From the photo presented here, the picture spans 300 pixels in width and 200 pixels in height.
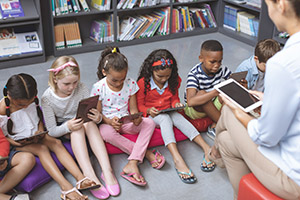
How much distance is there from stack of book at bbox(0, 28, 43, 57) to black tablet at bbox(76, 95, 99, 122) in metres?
1.86

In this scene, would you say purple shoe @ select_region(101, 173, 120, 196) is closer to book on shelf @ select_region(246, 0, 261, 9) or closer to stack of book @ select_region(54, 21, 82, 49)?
stack of book @ select_region(54, 21, 82, 49)

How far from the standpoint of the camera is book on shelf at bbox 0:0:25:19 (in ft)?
12.0

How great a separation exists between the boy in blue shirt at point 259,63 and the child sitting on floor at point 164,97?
1.63ft

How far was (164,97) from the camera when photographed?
267cm

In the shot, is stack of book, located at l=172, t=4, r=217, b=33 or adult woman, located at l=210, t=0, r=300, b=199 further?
stack of book, located at l=172, t=4, r=217, b=33

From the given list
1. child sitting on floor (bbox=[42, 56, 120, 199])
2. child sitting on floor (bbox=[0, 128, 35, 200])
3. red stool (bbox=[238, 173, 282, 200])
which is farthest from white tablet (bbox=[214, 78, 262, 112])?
child sitting on floor (bbox=[0, 128, 35, 200])

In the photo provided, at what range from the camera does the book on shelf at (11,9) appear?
3.67 m

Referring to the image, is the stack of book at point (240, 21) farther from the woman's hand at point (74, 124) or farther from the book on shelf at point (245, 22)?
the woman's hand at point (74, 124)

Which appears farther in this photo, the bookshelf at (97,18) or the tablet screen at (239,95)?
the bookshelf at (97,18)

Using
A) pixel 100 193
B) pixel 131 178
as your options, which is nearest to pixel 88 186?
pixel 100 193

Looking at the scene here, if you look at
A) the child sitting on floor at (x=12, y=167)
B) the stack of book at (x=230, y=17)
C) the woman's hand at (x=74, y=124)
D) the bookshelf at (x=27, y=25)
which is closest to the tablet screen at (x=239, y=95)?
the woman's hand at (x=74, y=124)

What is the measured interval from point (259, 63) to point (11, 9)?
2.42 metres

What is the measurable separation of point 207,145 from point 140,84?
0.60 m

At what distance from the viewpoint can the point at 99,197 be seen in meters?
2.12
